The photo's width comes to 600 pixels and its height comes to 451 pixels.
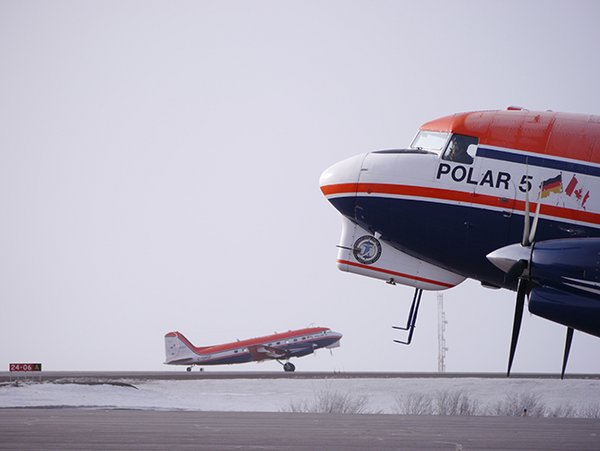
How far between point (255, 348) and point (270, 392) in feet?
174

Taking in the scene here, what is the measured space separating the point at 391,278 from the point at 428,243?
2.05m

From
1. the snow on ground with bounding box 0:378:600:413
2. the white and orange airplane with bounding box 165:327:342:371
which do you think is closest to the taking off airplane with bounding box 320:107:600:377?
the snow on ground with bounding box 0:378:600:413

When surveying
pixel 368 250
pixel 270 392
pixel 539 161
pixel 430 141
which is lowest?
pixel 270 392

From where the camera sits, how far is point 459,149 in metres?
27.2

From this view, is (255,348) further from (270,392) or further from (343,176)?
(343,176)

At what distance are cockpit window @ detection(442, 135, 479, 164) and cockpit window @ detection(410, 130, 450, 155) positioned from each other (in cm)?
30

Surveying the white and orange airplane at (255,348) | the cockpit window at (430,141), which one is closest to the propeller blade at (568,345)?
the cockpit window at (430,141)

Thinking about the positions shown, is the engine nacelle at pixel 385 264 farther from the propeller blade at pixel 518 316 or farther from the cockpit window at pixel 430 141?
the propeller blade at pixel 518 316

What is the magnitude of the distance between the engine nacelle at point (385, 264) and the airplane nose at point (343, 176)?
1047 mm

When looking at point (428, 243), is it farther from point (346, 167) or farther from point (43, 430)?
point (43, 430)

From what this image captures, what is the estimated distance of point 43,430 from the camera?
1825cm

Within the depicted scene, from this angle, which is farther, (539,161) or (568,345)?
(539,161)

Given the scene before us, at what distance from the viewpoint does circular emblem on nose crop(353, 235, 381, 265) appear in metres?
29.0

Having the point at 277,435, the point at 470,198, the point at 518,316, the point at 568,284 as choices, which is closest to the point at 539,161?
the point at 470,198
